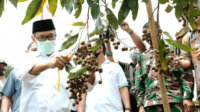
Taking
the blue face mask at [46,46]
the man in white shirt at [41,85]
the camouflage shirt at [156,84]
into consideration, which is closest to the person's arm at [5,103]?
the man in white shirt at [41,85]

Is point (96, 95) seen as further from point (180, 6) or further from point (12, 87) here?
point (180, 6)

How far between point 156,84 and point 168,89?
109mm

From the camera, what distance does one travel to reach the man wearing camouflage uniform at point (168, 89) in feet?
8.93

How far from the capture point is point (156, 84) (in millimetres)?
2811

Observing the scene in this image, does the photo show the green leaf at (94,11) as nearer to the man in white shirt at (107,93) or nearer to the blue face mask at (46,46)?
the man in white shirt at (107,93)

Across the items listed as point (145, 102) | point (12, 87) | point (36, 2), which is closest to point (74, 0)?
point (36, 2)

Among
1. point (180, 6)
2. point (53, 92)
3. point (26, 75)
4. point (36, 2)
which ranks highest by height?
point (36, 2)

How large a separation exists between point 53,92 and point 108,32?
1547mm

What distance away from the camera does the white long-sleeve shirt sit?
9.07 ft

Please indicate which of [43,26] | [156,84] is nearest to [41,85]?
[43,26]

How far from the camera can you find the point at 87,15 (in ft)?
4.46

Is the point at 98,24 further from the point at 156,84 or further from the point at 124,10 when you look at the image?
the point at 156,84

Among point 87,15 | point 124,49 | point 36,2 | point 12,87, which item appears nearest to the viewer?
point 36,2

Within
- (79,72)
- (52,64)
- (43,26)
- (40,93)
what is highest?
(43,26)
